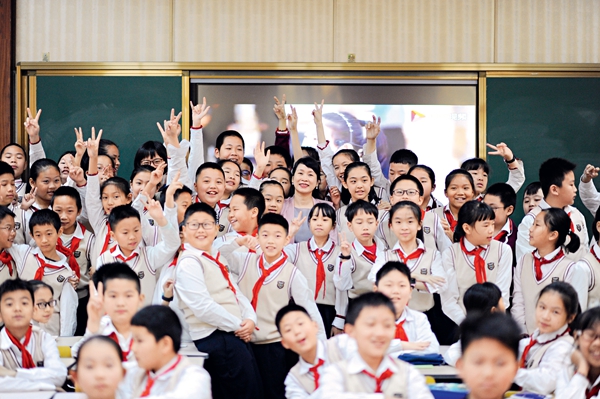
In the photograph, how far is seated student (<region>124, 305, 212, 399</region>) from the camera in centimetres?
269

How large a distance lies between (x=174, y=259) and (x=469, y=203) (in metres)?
1.72

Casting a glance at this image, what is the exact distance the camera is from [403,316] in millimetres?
3699

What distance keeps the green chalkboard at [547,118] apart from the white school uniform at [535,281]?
87.5 inches

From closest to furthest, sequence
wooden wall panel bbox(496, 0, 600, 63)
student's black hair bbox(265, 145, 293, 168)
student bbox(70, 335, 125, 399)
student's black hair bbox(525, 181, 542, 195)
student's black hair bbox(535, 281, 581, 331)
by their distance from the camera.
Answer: student bbox(70, 335, 125, 399) → student's black hair bbox(535, 281, 581, 331) → student's black hair bbox(525, 181, 542, 195) → student's black hair bbox(265, 145, 293, 168) → wooden wall panel bbox(496, 0, 600, 63)

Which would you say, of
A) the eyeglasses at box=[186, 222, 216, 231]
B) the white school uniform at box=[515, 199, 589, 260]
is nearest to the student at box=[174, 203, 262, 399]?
A: the eyeglasses at box=[186, 222, 216, 231]

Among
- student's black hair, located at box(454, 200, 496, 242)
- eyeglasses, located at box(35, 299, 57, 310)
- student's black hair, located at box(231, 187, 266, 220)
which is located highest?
student's black hair, located at box(231, 187, 266, 220)

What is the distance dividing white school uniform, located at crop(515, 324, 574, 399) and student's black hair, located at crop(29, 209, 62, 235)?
2.67 m

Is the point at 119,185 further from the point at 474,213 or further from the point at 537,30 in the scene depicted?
the point at 537,30

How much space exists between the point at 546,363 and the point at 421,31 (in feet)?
12.5

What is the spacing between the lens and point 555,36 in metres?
6.32

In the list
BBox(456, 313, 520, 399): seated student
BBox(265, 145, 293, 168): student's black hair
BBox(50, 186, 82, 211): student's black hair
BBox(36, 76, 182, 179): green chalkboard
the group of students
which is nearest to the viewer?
BBox(456, 313, 520, 399): seated student

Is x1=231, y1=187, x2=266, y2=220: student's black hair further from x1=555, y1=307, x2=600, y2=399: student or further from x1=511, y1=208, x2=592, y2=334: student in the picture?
x1=555, y1=307, x2=600, y2=399: student

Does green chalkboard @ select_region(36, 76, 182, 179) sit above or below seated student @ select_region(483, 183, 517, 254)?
above

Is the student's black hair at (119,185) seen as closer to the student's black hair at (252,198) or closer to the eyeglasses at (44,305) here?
the student's black hair at (252,198)
